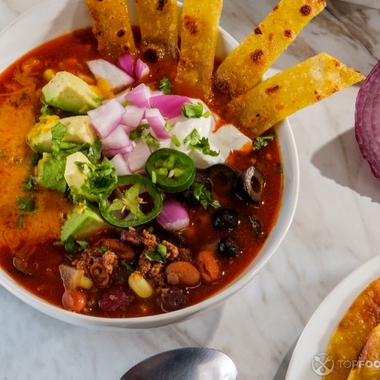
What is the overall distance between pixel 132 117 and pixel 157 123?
0.14m

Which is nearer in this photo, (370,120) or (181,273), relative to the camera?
(181,273)

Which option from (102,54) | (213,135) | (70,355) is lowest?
(70,355)

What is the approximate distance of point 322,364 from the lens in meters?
2.92

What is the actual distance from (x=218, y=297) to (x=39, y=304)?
0.76 m

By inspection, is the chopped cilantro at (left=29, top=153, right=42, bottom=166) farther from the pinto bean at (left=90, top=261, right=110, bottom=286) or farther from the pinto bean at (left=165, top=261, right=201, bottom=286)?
the pinto bean at (left=165, top=261, right=201, bottom=286)

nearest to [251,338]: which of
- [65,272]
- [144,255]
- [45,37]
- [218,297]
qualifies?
[218,297]

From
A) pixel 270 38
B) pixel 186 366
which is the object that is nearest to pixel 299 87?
pixel 270 38

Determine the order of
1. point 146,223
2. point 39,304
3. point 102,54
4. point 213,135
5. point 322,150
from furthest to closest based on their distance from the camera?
point 322,150
point 102,54
point 213,135
point 146,223
point 39,304

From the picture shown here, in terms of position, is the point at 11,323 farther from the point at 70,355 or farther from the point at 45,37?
the point at 45,37

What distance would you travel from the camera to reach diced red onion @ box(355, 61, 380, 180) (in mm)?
3389

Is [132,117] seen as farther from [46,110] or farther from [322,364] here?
[322,364]

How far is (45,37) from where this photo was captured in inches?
123

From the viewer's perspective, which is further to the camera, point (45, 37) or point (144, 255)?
point (45, 37)

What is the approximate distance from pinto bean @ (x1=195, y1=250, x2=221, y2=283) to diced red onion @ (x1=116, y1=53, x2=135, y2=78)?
3.35ft
